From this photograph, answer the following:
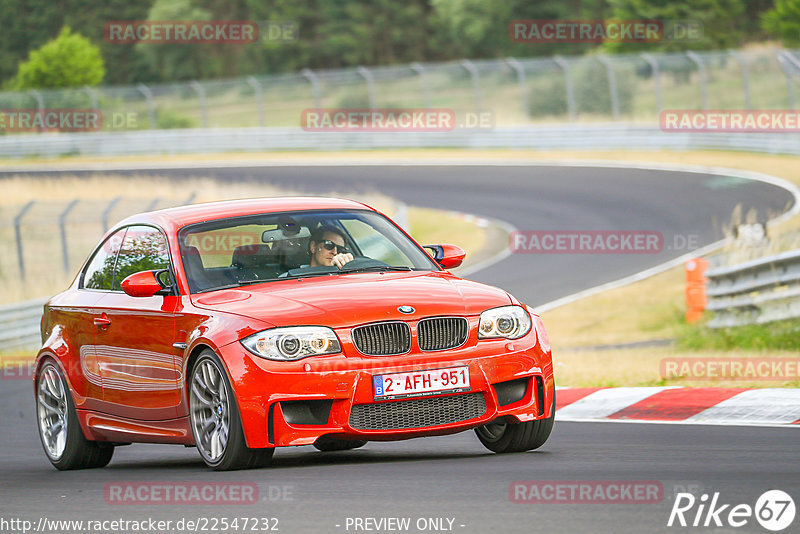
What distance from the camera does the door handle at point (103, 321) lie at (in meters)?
8.93

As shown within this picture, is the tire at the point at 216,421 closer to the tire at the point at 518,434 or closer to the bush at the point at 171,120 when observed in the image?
the tire at the point at 518,434

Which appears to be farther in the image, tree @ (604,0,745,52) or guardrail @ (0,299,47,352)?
tree @ (604,0,745,52)

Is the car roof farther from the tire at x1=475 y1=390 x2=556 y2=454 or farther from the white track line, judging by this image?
the white track line

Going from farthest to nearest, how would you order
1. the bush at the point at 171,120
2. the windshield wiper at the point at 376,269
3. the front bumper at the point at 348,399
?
1. the bush at the point at 171,120
2. the windshield wiper at the point at 376,269
3. the front bumper at the point at 348,399

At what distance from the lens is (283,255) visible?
8594 millimetres

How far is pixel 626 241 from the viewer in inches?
1094

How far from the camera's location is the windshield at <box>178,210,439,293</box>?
8438 millimetres

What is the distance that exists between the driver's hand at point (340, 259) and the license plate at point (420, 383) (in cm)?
125

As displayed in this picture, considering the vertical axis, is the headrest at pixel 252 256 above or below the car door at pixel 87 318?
above

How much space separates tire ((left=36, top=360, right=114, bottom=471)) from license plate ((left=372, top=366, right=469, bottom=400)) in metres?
2.72

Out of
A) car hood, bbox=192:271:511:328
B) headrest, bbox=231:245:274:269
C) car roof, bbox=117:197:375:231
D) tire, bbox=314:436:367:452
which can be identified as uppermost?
car roof, bbox=117:197:375:231

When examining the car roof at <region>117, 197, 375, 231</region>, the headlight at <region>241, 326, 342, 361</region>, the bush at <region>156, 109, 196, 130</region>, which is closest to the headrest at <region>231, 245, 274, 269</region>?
the car roof at <region>117, 197, 375, 231</region>

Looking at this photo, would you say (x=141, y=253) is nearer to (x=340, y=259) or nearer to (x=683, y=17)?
(x=340, y=259)

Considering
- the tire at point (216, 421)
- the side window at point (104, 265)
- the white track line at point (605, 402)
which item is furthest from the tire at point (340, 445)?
the white track line at point (605, 402)
